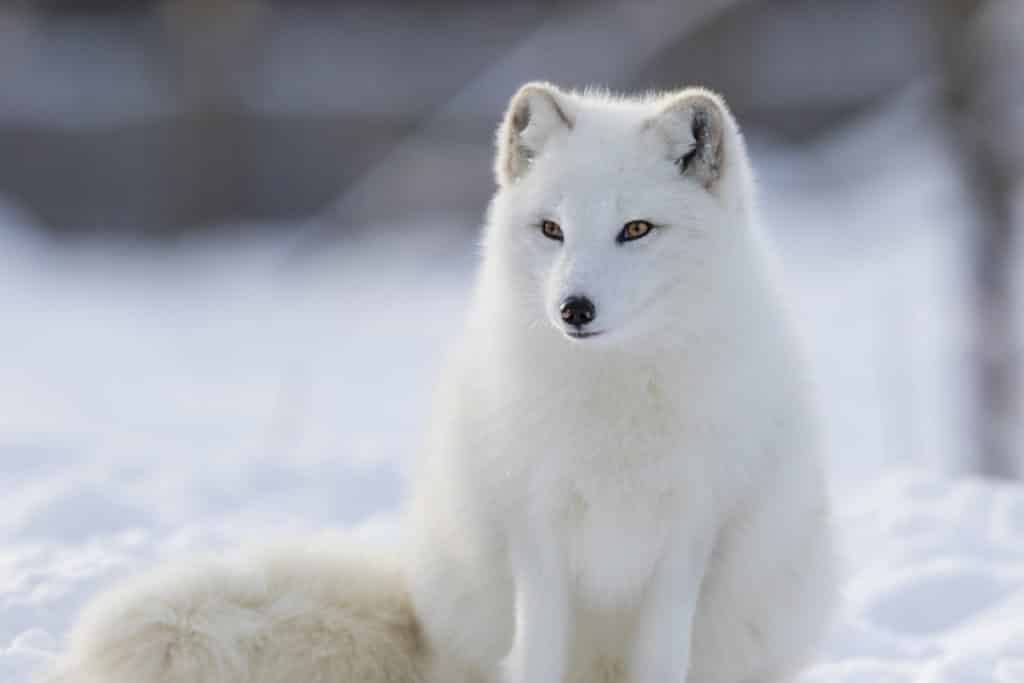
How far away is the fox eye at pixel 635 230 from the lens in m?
2.95

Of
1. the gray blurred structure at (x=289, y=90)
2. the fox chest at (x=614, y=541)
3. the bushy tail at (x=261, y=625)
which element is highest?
the gray blurred structure at (x=289, y=90)

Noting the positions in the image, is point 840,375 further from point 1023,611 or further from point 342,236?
point 1023,611

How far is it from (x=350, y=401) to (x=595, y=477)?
678 centimetres

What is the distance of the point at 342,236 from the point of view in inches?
514

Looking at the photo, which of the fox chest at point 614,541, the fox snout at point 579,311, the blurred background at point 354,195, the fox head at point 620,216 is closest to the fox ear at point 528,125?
the fox head at point 620,216

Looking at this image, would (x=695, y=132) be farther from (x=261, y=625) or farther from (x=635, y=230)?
(x=261, y=625)

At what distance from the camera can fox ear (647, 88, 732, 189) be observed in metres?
3.04

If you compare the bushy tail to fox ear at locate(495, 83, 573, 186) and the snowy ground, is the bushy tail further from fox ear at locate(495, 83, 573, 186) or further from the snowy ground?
fox ear at locate(495, 83, 573, 186)

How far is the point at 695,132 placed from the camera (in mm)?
3064

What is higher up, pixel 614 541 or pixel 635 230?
pixel 635 230

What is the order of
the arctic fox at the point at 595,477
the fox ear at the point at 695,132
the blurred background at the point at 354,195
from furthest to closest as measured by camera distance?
the blurred background at the point at 354,195 → the fox ear at the point at 695,132 → the arctic fox at the point at 595,477

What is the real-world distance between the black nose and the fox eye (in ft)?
0.70

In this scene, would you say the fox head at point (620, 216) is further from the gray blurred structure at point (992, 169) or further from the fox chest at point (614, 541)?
the gray blurred structure at point (992, 169)

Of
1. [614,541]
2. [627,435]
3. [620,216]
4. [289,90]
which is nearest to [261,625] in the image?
[614,541]
